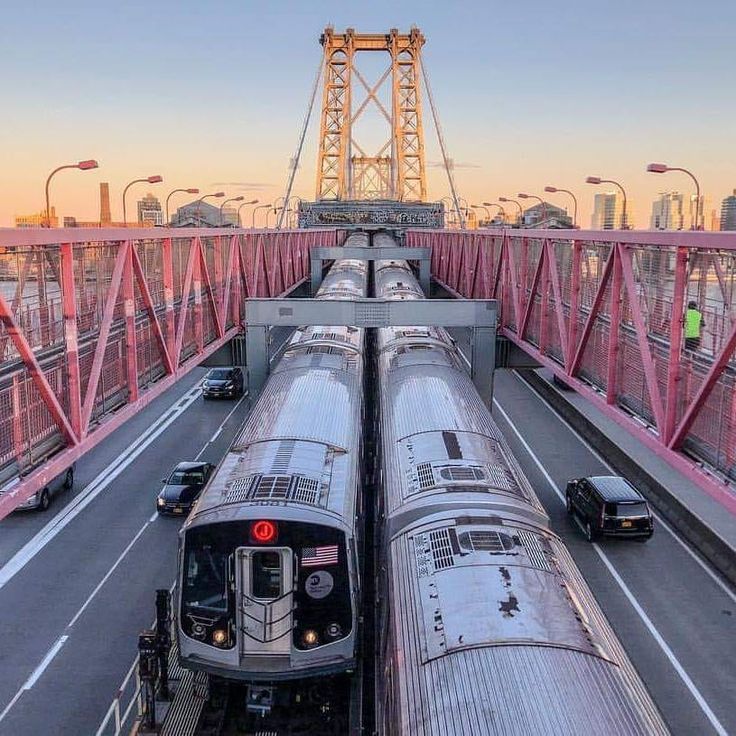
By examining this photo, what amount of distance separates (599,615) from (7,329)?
19.6 feet

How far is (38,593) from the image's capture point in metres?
14.0

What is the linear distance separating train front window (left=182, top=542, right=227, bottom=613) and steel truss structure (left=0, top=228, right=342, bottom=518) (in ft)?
5.73

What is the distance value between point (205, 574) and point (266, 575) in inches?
27.6

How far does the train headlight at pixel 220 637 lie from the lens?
882cm

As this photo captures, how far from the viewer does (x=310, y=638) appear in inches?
348

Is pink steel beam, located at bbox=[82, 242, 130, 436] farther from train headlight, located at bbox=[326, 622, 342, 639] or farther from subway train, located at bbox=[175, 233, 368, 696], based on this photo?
train headlight, located at bbox=[326, 622, 342, 639]

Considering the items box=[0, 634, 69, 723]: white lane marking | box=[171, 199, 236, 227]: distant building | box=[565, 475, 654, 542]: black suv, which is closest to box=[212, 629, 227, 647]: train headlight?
box=[0, 634, 69, 723]: white lane marking

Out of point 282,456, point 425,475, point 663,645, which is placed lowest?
point 663,645

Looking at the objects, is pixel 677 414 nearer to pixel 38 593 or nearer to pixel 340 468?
pixel 340 468

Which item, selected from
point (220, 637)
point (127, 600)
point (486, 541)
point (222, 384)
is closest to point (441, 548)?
point (486, 541)

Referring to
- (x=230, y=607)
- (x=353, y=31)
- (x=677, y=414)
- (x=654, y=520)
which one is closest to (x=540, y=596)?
(x=677, y=414)

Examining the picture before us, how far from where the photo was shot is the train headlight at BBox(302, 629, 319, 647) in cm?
882

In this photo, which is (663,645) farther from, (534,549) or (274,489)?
(274,489)

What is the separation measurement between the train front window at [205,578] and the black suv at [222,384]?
20009 millimetres
